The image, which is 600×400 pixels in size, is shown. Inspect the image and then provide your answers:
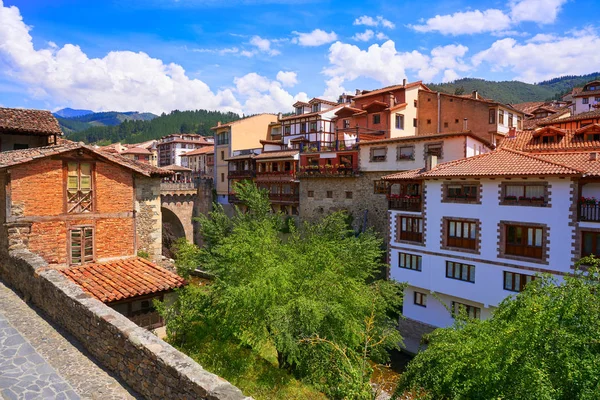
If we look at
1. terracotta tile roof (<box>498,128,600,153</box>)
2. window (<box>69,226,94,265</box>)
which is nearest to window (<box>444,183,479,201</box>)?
terracotta tile roof (<box>498,128,600,153</box>)

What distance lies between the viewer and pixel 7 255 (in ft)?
45.4

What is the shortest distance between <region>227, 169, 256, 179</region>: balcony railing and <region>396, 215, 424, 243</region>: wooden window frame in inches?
941

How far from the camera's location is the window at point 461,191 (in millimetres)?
23516

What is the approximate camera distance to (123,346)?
766 centimetres

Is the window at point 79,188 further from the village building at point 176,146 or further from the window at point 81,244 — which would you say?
the village building at point 176,146

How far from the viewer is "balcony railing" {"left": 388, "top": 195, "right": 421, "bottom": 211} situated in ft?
86.8

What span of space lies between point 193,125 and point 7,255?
16708cm

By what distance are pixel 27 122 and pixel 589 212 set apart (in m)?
29.2

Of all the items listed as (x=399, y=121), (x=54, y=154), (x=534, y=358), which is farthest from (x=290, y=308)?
(x=399, y=121)

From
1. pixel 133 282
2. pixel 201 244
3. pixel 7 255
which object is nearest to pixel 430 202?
pixel 133 282

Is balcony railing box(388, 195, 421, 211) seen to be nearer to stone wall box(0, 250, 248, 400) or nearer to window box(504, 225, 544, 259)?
window box(504, 225, 544, 259)

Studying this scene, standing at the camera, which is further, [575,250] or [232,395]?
[575,250]

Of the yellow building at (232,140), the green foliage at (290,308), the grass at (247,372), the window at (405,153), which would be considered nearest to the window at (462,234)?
the green foliage at (290,308)

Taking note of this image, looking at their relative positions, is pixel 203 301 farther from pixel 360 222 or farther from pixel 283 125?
pixel 283 125
